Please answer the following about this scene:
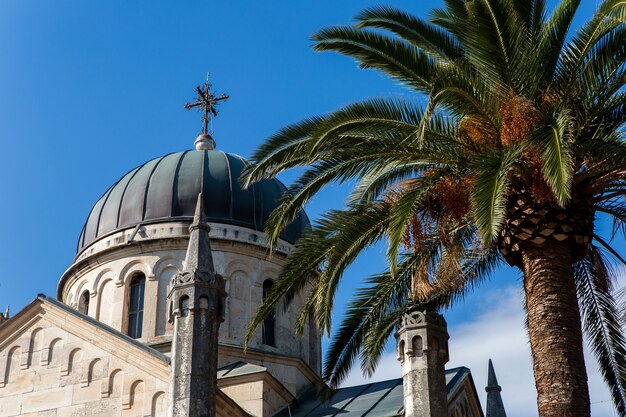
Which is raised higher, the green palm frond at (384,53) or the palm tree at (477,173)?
the green palm frond at (384,53)

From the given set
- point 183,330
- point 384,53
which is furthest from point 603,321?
point 183,330

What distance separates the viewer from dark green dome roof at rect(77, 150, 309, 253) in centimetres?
3044

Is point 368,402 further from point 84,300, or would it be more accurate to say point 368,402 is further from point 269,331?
point 84,300

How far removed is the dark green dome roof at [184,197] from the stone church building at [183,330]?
43 mm

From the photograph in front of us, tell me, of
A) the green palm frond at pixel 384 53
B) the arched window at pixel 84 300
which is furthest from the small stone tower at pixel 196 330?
the arched window at pixel 84 300

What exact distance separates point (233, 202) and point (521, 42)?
16.4 metres

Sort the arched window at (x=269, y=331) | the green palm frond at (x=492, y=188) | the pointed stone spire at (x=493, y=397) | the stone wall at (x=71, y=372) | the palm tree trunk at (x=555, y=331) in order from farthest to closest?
the arched window at (x=269, y=331), the pointed stone spire at (x=493, y=397), the stone wall at (x=71, y=372), the palm tree trunk at (x=555, y=331), the green palm frond at (x=492, y=188)

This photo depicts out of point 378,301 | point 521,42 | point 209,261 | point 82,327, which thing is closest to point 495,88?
point 521,42

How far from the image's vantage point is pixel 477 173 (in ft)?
47.9

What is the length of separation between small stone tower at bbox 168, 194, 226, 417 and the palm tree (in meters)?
1.10

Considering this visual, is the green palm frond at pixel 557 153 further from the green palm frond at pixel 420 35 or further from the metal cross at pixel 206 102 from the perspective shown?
the metal cross at pixel 206 102

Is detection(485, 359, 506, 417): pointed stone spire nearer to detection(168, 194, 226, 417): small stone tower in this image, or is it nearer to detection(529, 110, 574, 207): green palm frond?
detection(168, 194, 226, 417): small stone tower

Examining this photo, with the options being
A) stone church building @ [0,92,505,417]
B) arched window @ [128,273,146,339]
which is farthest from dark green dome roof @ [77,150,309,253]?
arched window @ [128,273,146,339]

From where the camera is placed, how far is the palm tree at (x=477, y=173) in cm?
1434
